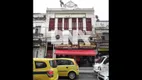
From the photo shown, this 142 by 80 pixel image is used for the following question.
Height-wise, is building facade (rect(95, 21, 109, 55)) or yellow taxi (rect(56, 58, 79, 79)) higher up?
building facade (rect(95, 21, 109, 55))

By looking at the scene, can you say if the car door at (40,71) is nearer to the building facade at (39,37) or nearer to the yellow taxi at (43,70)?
the yellow taxi at (43,70)

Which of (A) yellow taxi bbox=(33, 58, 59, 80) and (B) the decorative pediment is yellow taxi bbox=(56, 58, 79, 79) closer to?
(A) yellow taxi bbox=(33, 58, 59, 80)

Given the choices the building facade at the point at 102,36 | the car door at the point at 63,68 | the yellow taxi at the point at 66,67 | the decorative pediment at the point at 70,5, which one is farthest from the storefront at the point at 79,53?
the car door at the point at 63,68

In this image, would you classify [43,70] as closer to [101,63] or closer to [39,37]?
[101,63]

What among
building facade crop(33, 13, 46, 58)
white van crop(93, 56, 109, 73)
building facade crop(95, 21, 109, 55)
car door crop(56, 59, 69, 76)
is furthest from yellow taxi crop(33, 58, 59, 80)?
building facade crop(95, 21, 109, 55)

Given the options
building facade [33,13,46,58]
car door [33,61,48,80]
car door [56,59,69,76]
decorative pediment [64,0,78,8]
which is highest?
decorative pediment [64,0,78,8]

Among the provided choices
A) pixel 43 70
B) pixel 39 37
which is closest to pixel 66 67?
pixel 43 70

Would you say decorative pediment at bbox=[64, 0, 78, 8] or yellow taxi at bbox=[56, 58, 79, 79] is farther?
decorative pediment at bbox=[64, 0, 78, 8]
